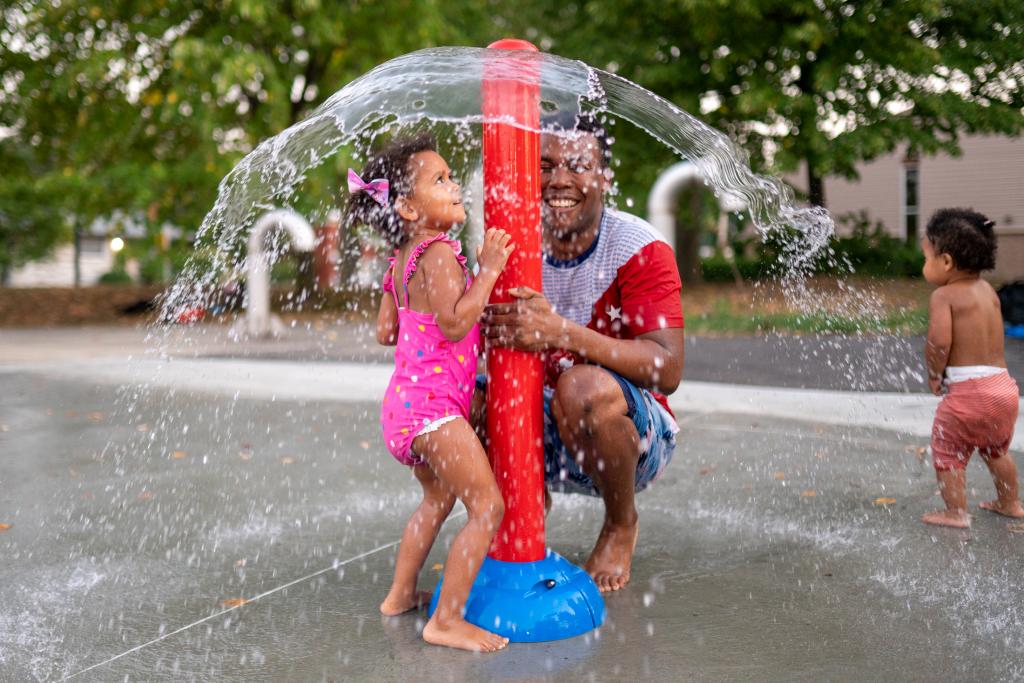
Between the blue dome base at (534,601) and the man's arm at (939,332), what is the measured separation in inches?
78.0

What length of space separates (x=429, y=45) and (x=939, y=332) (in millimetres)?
15058

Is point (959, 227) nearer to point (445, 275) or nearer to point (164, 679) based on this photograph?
point (445, 275)

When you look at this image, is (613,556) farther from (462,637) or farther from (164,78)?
(164,78)

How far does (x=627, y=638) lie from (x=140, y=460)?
3670 millimetres

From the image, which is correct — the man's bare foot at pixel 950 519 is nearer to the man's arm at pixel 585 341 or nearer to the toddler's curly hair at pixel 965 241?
the toddler's curly hair at pixel 965 241

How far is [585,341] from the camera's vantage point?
2986 millimetres

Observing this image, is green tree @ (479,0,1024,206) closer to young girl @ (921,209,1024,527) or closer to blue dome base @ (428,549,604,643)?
young girl @ (921,209,1024,527)

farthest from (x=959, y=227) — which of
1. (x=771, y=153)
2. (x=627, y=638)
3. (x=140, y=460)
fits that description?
(x=771, y=153)

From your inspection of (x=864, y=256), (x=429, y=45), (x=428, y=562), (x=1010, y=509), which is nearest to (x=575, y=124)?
(x=428, y=562)

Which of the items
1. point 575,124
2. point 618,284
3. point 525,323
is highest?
point 575,124

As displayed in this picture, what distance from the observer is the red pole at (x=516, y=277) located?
9.40 ft

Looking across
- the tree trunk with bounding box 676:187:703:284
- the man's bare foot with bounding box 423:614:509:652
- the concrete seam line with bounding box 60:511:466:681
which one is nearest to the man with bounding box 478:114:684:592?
the man's bare foot with bounding box 423:614:509:652

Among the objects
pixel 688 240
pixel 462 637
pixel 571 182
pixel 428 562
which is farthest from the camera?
pixel 688 240

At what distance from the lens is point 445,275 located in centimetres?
274
